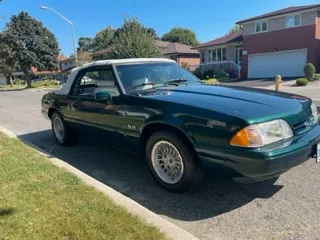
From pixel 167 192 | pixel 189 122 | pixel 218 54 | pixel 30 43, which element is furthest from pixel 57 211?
pixel 30 43

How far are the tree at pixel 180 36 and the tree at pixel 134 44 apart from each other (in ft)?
188

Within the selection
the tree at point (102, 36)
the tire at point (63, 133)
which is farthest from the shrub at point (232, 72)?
the tree at point (102, 36)

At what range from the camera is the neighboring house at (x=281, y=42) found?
25914 millimetres

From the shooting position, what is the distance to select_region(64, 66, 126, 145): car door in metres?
4.59

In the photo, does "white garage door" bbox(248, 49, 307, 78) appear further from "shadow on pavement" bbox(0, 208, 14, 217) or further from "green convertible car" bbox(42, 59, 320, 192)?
"shadow on pavement" bbox(0, 208, 14, 217)

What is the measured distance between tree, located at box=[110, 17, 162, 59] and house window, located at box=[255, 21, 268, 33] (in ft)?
34.0

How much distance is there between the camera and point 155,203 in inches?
149

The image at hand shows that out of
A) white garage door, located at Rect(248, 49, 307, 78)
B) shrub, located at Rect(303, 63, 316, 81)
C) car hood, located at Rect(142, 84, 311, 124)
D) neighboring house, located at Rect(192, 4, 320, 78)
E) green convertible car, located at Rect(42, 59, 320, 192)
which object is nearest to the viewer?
green convertible car, located at Rect(42, 59, 320, 192)

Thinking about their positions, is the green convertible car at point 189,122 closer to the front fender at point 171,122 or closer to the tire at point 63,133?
the front fender at point 171,122

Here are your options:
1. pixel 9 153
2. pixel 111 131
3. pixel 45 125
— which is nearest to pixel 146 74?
pixel 111 131

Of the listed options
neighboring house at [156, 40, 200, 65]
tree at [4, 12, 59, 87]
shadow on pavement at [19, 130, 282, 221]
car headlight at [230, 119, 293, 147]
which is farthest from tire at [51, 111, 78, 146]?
tree at [4, 12, 59, 87]

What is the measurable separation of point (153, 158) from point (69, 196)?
111 cm

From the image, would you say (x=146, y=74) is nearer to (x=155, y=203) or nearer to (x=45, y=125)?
(x=155, y=203)

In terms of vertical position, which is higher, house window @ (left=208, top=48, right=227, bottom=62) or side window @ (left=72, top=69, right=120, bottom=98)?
house window @ (left=208, top=48, right=227, bottom=62)
